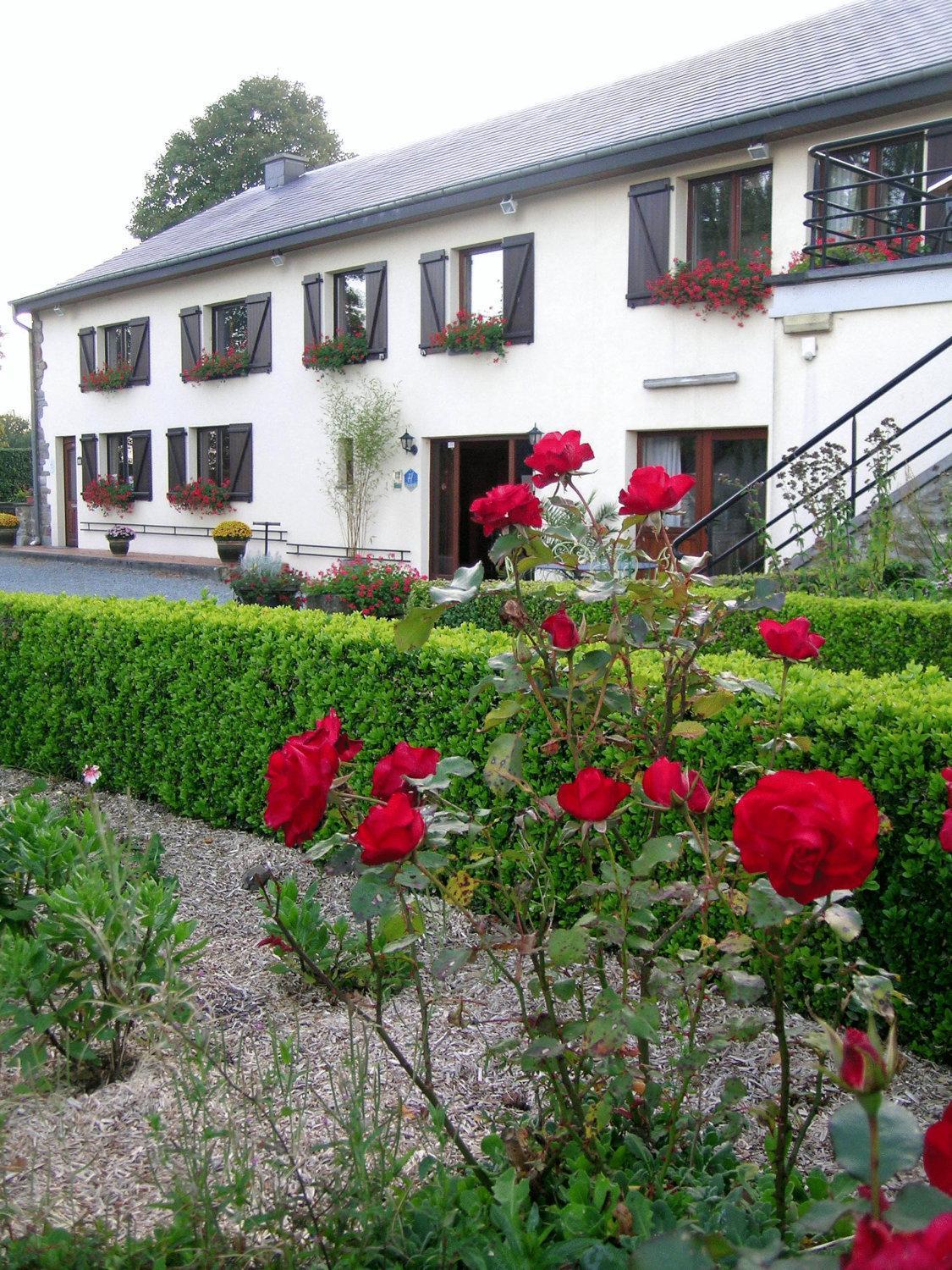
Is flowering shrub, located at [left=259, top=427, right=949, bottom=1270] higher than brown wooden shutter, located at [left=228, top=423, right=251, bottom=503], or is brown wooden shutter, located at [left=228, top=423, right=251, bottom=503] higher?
brown wooden shutter, located at [left=228, top=423, right=251, bottom=503]

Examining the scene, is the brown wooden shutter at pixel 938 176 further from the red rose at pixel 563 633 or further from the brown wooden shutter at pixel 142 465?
the brown wooden shutter at pixel 142 465

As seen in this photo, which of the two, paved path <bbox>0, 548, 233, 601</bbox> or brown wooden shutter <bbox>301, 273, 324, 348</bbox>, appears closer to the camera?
paved path <bbox>0, 548, 233, 601</bbox>

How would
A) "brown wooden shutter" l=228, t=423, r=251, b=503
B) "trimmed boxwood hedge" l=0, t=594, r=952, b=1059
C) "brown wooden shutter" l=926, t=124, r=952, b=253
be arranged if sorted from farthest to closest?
"brown wooden shutter" l=228, t=423, r=251, b=503, "brown wooden shutter" l=926, t=124, r=952, b=253, "trimmed boxwood hedge" l=0, t=594, r=952, b=1059

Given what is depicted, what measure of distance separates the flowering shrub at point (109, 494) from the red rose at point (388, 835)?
851 inches

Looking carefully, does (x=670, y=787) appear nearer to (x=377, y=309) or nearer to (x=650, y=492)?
(x=650, y=492)

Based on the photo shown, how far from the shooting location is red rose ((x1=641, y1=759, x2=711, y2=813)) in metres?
1.84

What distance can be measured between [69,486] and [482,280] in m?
12.8

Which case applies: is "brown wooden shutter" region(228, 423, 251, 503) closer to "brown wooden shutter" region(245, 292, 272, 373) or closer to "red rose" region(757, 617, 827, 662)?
"brown wooden shutter" region(245, 292, 272, 373)

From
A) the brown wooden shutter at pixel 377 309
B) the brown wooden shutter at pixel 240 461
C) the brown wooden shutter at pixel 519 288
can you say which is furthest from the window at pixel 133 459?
the brown wooden shutter at pixel 519 288

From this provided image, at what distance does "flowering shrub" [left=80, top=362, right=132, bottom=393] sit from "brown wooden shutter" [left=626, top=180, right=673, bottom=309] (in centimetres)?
1219

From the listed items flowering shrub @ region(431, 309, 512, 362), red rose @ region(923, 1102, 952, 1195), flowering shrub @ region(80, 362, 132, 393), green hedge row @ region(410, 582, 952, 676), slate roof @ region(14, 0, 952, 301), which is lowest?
green hedge row @ region(410, 582, 952, 676)

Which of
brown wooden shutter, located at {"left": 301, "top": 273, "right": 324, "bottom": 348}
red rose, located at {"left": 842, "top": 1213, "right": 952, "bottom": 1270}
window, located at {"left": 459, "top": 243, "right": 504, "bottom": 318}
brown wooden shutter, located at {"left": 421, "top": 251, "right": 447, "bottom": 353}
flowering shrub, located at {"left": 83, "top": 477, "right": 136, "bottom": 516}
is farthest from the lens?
flowering shrub, located at {"left": 83, "top": 477, "right": 136, "bottom": 516}

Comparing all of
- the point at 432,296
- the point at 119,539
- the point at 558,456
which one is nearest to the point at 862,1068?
the point at 558,456

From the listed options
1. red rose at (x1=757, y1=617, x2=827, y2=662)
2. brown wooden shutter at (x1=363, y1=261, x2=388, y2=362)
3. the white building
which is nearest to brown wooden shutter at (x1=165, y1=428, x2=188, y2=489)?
the white building
